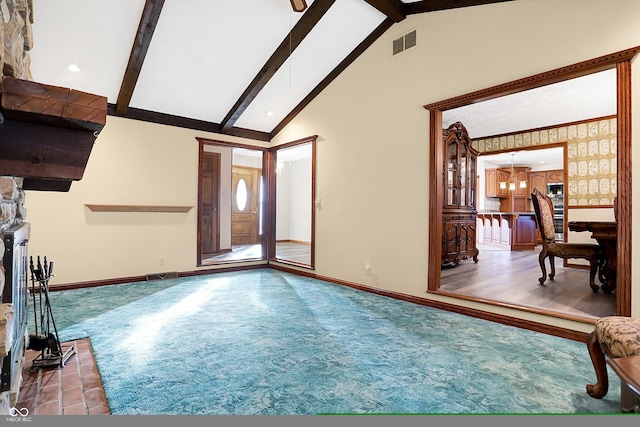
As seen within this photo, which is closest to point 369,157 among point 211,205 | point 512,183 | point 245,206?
point 211,205

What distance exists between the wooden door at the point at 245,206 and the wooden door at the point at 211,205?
1845 millimetres

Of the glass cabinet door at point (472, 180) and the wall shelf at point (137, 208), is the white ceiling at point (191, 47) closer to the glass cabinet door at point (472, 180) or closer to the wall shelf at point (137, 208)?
the wall shelf at point (137, 208)

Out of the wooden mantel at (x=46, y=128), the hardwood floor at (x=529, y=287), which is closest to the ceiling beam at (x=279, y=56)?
the wooden mantel at (x=46, y=128)

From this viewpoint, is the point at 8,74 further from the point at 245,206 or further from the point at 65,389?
the point at 245,206

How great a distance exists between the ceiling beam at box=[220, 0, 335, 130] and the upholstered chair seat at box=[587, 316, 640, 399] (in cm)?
346

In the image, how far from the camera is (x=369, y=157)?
152 inches

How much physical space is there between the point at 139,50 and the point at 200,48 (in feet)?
2.10

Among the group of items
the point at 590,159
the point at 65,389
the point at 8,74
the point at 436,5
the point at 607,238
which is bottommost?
the point at 65,389

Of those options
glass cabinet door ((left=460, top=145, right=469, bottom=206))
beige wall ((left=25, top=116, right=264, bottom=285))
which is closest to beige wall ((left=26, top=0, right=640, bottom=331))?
beige wall ((left=25, top=116, right=264, bottom=285))

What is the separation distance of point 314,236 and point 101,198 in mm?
2928

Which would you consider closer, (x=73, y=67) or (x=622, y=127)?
(x=622, y=127)

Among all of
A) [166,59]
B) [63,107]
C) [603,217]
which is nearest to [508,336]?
[63,107]

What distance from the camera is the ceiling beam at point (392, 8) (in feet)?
10.5

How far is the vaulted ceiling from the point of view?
3000 millimetres
